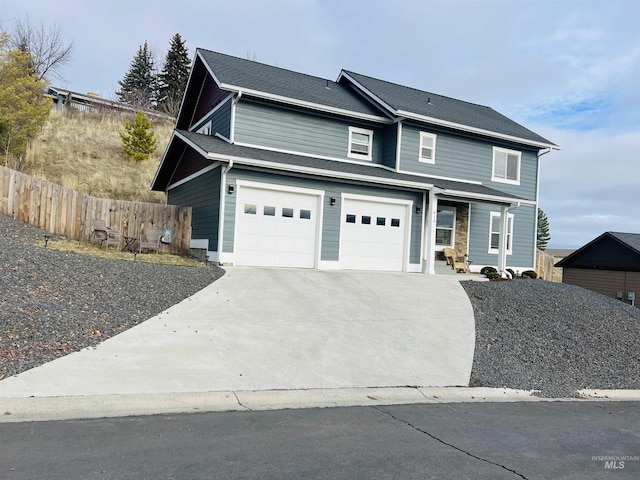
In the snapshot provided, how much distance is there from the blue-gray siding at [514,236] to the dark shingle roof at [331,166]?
1384 mm

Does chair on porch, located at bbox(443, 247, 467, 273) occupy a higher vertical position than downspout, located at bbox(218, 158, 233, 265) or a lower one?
lower

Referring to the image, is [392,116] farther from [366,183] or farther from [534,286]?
[534,286]

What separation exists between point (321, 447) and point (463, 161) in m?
17.6

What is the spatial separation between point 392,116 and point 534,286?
7935 mm

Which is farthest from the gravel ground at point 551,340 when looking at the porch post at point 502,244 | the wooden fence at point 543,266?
the wooden fence at point 543,266

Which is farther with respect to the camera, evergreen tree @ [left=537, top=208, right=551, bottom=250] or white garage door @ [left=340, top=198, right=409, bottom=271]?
evergreen tree @ [left=537, top=208, right=551, bottom=250]

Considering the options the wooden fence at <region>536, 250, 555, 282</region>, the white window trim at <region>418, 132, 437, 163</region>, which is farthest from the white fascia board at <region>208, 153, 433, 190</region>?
the wooden fence at <region>536, 250, 555, 282</region>

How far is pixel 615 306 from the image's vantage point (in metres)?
14.6

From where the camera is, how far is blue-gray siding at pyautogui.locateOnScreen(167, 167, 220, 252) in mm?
15317

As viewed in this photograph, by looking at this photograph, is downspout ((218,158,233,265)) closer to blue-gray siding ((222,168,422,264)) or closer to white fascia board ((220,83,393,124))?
blue-gray siding ((222,168,422,264))

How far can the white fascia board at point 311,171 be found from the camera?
14.3m

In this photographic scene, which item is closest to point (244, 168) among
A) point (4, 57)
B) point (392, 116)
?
point (392, 116)

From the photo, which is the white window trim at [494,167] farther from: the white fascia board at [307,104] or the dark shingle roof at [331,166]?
the white fascia board at [307,104]

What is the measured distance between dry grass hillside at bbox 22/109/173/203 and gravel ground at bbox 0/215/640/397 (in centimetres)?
1216
